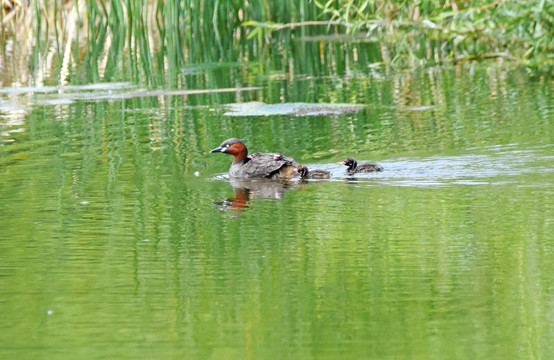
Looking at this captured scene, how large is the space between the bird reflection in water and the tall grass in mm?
4454

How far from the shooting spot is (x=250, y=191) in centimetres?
855

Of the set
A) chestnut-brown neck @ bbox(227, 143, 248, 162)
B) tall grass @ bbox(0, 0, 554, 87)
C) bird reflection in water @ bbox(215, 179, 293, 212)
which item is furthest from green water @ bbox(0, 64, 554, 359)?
tall grass @ bbox(0, 0, 554, 87)

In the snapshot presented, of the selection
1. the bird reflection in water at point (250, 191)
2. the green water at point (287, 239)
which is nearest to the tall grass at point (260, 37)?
the green water at point (287, 239)

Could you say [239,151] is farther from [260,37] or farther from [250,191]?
[260,37]

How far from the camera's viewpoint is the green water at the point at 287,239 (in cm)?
466

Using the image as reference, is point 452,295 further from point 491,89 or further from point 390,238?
point 491,89

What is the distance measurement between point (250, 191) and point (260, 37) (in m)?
9.26

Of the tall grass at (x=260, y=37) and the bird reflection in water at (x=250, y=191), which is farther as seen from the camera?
the tall grass at (x=260, y=37)

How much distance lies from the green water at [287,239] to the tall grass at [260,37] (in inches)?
53.2

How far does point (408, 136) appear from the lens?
10211 mm

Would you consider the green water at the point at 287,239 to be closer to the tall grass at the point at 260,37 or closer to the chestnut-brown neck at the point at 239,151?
the chestnut-brown neck at the point at 239,151

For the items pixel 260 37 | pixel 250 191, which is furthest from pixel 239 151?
pixel 260 37

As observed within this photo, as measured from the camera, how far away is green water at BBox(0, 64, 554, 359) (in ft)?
15.3

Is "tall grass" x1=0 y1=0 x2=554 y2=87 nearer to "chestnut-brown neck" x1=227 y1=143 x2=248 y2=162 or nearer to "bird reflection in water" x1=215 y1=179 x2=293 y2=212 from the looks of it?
"chestnut-brown neck" x1=227 y1=143 x2=248 y2=162
